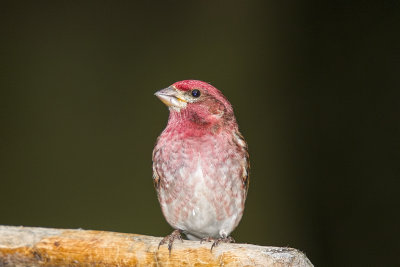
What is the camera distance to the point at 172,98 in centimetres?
276

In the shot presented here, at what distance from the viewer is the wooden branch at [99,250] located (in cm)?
231

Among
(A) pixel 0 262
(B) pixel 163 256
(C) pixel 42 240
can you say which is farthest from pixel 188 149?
(A) pixel 0 262

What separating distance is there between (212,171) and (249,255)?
2.11 ft

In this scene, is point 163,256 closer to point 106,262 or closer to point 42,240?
point 106,262

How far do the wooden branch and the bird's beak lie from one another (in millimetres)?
704

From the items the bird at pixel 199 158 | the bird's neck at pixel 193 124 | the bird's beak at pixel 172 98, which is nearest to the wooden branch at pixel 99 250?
the bird at pixel 199 158

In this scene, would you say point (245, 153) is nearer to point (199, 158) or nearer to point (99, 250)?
point (199, 158)

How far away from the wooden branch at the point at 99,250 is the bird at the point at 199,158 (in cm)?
34

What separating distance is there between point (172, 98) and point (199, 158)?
13.4 inches

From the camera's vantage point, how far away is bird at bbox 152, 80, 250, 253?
2.78 metres

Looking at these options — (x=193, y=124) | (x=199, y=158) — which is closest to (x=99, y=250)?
(x=199, y=158)

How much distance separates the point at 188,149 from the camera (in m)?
2.78

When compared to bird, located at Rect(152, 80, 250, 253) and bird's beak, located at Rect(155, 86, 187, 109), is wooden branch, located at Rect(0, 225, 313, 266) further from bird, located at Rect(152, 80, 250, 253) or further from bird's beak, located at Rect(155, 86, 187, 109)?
bird's beak, located at Rect(155, 86, 187, 109)

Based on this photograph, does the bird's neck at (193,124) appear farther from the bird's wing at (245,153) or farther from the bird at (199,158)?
the bird's wing at (245,153)
